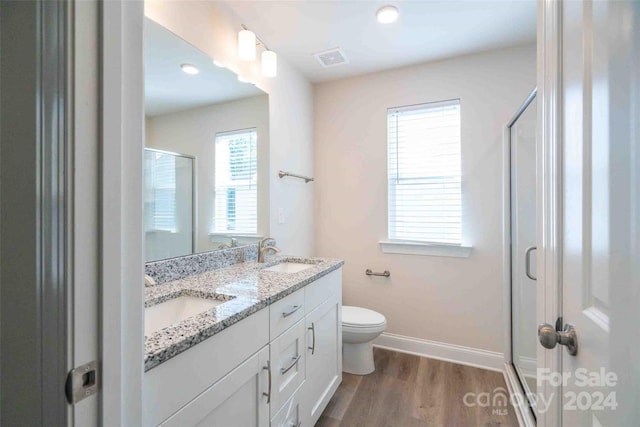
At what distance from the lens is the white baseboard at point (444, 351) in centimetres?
221

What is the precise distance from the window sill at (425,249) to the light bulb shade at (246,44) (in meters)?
1.78

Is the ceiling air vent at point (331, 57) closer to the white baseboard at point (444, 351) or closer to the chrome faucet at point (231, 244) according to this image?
the chrome faucet at point (231, 244)

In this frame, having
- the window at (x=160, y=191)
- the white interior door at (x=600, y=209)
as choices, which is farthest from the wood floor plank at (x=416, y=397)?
the window at (x=160, y=191)

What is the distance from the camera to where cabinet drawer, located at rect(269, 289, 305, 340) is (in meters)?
1.21

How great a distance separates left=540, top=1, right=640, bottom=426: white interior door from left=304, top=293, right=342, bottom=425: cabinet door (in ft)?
3.47

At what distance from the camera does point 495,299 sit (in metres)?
2.22

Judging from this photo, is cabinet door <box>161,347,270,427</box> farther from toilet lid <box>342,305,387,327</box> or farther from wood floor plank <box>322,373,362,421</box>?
toilet lid <box>342,305,387,327</box>

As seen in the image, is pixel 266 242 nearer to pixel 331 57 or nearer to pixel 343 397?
pixel 343 397

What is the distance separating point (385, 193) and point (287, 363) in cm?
168

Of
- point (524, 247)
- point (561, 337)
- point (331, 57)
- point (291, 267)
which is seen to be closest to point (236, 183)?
point (291, 267)

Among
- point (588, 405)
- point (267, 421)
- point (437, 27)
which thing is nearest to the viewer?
point (588, 405)

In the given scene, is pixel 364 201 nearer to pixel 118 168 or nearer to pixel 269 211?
pixel 269 211
